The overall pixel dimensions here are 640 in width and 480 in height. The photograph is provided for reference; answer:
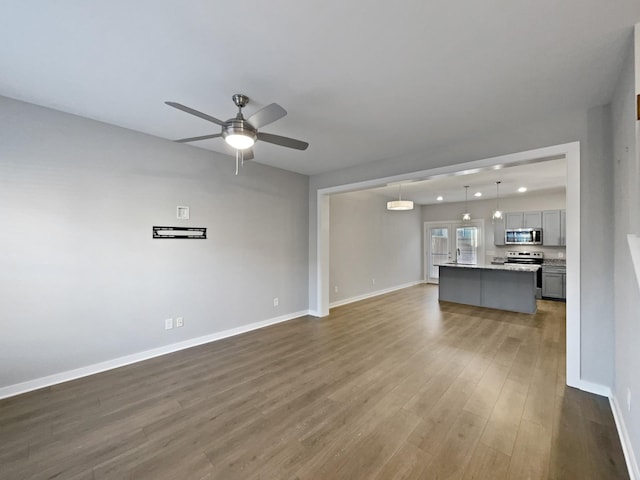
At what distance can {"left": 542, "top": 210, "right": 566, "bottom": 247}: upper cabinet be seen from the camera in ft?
21.9

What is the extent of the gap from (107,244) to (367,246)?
17.5 ft

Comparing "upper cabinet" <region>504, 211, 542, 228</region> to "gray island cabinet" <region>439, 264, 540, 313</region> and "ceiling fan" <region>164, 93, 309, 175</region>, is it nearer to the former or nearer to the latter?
"gray island cabinet" <region>439, 264, 540, 313</region>

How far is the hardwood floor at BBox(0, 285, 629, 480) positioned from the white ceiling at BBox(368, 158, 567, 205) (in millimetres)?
2712

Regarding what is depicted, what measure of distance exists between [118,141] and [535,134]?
15.6 feet

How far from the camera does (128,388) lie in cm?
266

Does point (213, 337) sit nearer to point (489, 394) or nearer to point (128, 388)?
point (128, 388)

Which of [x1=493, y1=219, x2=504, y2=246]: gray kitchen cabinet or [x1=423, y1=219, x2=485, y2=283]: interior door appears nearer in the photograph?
[x1=493, y1=219, x2=504, y2=246]: gray kitchen cabinet

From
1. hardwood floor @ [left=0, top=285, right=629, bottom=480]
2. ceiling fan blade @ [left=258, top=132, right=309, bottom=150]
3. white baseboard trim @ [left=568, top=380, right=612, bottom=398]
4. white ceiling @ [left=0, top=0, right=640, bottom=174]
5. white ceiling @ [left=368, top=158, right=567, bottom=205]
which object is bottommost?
hardwood floor @ [left=0, top=285, right=629, bottom=480]

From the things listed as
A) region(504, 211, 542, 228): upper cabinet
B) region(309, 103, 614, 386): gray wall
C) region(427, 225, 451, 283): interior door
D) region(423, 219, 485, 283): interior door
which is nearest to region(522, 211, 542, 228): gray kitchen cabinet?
region(504, 211, 542, 228): upper cabinet

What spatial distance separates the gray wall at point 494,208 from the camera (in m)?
6.93

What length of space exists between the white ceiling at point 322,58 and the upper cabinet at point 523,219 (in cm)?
538

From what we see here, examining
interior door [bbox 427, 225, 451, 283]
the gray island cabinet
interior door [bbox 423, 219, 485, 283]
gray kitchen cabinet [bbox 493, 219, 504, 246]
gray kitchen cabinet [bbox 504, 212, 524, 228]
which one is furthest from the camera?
interior door [bbox 427, 225, 451, 283]

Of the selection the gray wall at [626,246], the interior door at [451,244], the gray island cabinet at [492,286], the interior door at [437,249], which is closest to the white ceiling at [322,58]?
the gray wall at [626,246]

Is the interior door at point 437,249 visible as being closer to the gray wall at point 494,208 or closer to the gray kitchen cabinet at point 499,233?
the gray wall at point 494,208
